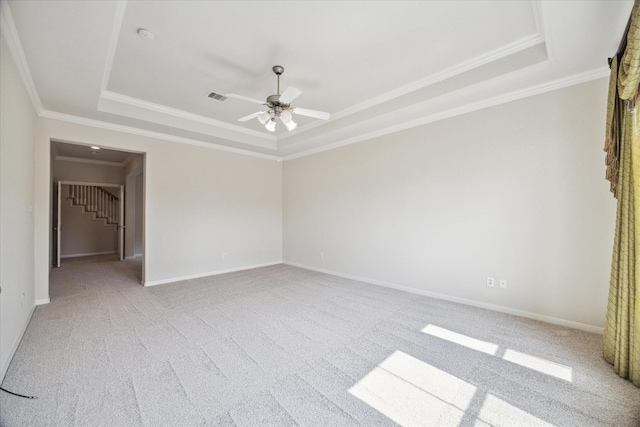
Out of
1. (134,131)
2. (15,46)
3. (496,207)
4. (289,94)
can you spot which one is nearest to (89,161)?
(134,131)

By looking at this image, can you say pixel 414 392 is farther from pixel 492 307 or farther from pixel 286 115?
pixel 286 115

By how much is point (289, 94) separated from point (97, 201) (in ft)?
28.6

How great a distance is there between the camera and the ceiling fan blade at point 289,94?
2565 millimetres

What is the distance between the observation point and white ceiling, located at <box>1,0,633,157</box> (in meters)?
2.11

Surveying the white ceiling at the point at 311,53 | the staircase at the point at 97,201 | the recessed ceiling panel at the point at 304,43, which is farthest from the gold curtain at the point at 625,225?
the staircase at the point at 97,201

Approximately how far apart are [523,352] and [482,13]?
2957 millimetres

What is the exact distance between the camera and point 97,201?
829 cm

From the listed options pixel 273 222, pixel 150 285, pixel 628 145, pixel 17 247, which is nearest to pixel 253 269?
pixel 273 222

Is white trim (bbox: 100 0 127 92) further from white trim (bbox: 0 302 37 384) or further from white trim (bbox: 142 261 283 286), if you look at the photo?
white trim (bbox: 142 261 283 286)

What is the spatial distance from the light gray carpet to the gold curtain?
0.74 ft

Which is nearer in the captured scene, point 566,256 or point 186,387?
point 186,387

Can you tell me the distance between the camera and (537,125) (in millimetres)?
3049

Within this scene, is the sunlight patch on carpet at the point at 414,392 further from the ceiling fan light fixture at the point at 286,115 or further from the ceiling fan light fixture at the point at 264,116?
the ceiling fan light fixture at the point at 264,116

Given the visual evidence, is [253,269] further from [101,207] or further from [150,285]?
[101,207]
